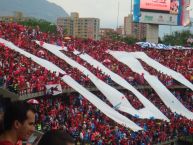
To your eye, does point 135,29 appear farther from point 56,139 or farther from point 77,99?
point 56,139

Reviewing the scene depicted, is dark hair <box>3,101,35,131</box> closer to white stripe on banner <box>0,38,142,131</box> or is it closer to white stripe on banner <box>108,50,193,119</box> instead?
white stripe on banner <box>0,38,142,131</box>

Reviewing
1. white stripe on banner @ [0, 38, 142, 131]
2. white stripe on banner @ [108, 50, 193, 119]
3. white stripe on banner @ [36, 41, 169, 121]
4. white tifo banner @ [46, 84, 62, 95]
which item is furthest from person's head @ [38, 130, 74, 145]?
white stripe on banner @ [108, 50, 193, 119]

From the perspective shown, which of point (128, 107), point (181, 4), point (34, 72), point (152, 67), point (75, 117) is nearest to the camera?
point (75, 117)

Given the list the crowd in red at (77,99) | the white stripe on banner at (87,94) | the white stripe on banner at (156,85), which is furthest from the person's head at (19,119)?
the white stripe on banner at (156,85)

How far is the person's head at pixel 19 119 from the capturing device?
3.42 m

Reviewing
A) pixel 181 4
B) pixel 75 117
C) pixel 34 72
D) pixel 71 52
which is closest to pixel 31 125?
pixel 75 117

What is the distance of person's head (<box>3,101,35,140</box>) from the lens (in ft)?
11.2

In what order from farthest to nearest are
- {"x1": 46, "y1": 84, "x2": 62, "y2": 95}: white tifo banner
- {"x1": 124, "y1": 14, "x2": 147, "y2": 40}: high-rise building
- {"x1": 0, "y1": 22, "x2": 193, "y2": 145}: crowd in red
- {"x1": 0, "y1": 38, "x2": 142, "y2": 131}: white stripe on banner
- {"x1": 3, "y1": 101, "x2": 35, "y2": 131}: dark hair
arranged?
1. {"x1": 124, "y1": 14, "x2": 147, "y2": 40}: high-rise building
2. {"x1": 46, "y1": 84, "x2": 62, "y2": 95}: white tifo banner
3. {"x1": 0, "y1": 38, "x2": 142, "y2": 131}: white stripe on banner
4. {"x1": 0, "y1": 22, "x2": 193, "y2": 145}: crowd in red
5. {"x1": 3, "y1": 101, "x2": 35, "y2": 131}: dark hair

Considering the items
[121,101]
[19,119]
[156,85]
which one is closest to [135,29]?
[156,85]

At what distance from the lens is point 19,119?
3420mm

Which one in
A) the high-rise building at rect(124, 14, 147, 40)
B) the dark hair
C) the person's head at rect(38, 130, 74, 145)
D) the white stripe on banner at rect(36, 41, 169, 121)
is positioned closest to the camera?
the person's head at rect(38, 130, 74, 145)

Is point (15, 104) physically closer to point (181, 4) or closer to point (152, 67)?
point (152, 67)

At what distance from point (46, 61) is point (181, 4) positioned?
24613 mm

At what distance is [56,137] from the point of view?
3.07m
